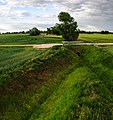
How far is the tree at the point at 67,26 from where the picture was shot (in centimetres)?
8450

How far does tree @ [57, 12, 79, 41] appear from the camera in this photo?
8450 centimetres

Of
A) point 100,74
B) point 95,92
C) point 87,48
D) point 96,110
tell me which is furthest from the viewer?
point 87,48

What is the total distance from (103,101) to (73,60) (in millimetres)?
23041

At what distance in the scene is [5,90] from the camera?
2434 centimetres

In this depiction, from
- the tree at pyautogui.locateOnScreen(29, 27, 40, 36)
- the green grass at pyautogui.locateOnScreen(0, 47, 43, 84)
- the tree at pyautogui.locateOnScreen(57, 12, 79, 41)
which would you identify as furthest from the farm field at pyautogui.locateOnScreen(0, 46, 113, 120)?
the tree at pyautogui.locateOnScreen(29, 27, 40, 36)

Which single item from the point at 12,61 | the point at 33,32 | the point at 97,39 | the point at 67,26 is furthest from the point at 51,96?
the point at 33,32

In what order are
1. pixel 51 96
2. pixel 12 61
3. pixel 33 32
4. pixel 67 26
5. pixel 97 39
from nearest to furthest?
pixel 51 96, pixel 12 61, pixel 67 26, pixel 97 39, pixel 33 32

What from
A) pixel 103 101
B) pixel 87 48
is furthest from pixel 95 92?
pixel 87 48

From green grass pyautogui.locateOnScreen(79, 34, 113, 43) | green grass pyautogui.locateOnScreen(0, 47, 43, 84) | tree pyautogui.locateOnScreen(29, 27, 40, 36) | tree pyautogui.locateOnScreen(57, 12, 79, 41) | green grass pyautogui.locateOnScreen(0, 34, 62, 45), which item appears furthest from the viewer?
tree pyautogui.locateOnScreen(29, 27, 40, 36)

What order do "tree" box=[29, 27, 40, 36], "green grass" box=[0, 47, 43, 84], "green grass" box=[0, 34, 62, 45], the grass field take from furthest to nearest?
"tree" box=[29, 27, 40, 36] → the grass field → "green grass" box=[0, 34, 62, 45] → "green grass" box=[0, 47, 43, 84]

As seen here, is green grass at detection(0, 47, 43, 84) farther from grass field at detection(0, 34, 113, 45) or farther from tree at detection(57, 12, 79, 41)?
tree at detection(57, 12, 79, 41)

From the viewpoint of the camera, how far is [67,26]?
84688 millimetres

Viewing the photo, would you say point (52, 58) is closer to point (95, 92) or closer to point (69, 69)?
point (69, 69)

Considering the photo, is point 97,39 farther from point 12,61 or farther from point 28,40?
point 12,61
